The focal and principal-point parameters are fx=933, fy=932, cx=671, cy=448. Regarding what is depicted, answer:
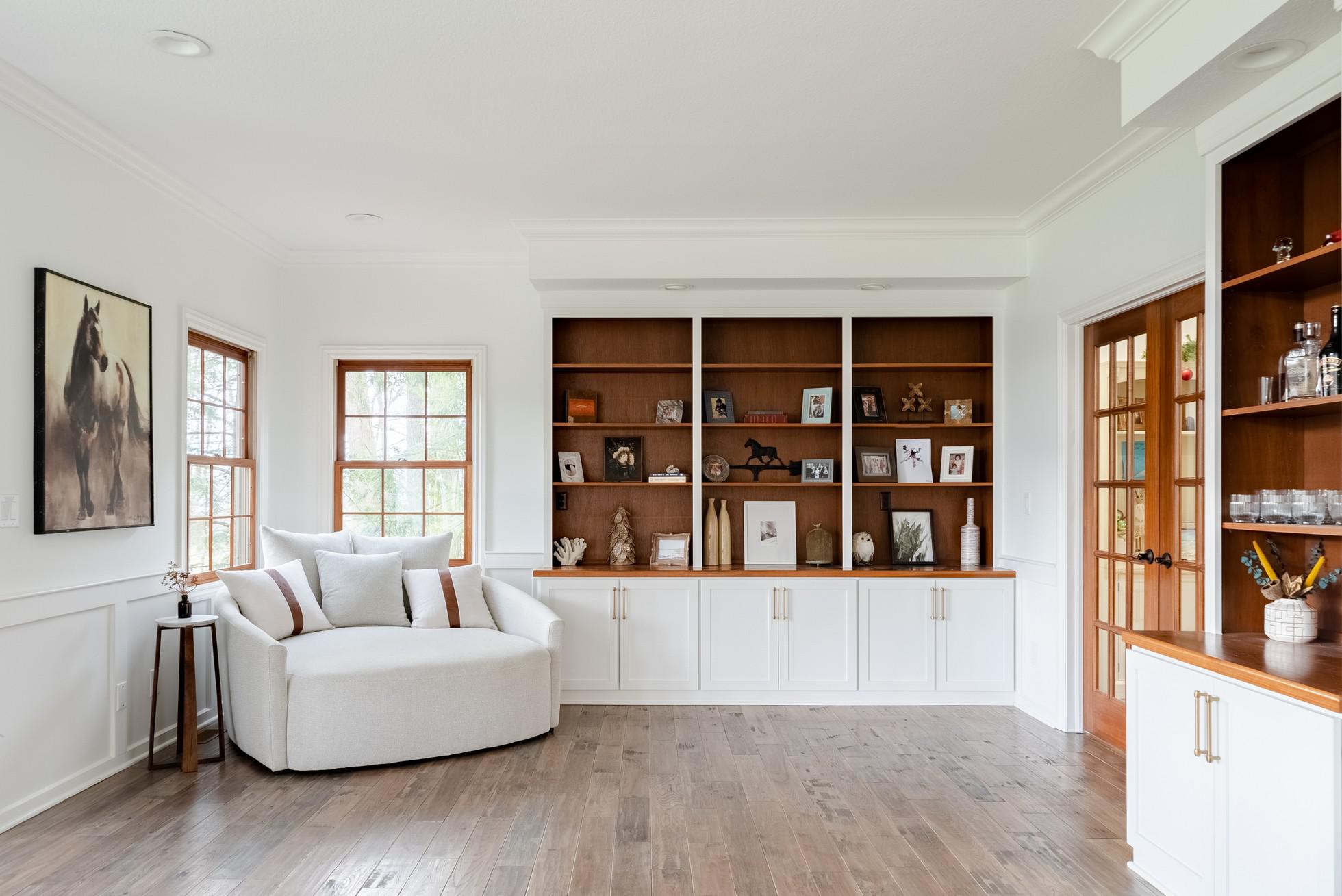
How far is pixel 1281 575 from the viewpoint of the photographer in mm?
2912

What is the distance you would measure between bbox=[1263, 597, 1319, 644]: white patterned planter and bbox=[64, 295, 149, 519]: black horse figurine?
A: 14.0 feet

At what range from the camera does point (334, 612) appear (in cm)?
494

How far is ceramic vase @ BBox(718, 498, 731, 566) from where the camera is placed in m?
5.66

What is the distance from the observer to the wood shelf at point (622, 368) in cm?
560

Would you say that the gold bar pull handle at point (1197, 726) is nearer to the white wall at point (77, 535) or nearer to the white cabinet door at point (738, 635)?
the white cabinet door at point (738, 635)

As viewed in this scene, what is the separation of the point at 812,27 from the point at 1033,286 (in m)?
2.76

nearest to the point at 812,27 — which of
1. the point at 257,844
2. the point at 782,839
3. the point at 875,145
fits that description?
the point at 875,145

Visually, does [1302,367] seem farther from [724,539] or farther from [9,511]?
[9,511]

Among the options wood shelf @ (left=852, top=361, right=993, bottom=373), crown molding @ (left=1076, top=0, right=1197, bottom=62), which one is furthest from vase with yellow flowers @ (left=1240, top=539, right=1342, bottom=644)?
wood shelf @ (left=852, top=361, right=993, bottom=373)

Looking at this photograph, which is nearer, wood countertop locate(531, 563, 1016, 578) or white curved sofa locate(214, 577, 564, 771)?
white curved sofa locate(214, 577, 564, 771)

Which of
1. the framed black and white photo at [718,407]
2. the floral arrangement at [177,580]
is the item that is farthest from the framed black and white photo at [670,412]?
the floral arrangement at [177,580]

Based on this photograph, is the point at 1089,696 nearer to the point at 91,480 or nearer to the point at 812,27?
the point at 812,27

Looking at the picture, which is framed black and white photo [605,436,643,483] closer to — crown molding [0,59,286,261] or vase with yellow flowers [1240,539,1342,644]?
crown molding [0,59,286,261]

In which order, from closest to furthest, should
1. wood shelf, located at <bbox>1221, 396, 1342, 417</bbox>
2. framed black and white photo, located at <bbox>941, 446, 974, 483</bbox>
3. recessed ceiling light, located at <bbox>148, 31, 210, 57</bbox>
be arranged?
1. wood shelf, located at <bbox>1221, 396, 1342, 417</bbox>
2. recessed ceiling light, located at <bbox>148, 31, 210, 57</bbox>
3. framed black and white photo, located at <bbox>941, 446, 974, 483</bbox>
